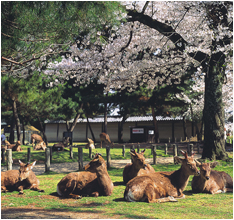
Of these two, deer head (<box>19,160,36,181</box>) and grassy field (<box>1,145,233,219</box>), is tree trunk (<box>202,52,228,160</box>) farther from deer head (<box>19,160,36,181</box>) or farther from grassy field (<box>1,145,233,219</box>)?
deer head (<box>19,160,36,181</box>)

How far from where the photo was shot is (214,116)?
455 inches

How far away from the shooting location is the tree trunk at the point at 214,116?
37.5 ft

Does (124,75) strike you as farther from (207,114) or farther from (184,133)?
(184,133)

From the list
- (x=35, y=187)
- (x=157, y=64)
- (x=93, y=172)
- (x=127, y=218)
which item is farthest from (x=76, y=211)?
(x=157, y=64)

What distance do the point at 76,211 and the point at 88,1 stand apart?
12.0 ft

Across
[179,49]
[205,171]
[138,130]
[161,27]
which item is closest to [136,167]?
[205,171]

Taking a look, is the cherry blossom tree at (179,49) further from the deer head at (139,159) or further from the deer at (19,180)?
the deer head at (139,159)

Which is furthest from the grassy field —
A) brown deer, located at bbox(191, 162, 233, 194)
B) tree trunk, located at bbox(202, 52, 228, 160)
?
tree trunk, located at bbox(202, 52, 228, 160)

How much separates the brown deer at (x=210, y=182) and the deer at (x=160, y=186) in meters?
0.36

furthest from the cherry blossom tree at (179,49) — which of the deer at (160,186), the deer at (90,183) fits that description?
the deer at (160,186)

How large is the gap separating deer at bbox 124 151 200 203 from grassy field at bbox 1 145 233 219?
6.9 inches

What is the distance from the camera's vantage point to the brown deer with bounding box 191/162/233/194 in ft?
20.3

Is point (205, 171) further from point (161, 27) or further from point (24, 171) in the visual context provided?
point (161, 27)

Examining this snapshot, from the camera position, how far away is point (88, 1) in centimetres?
521
